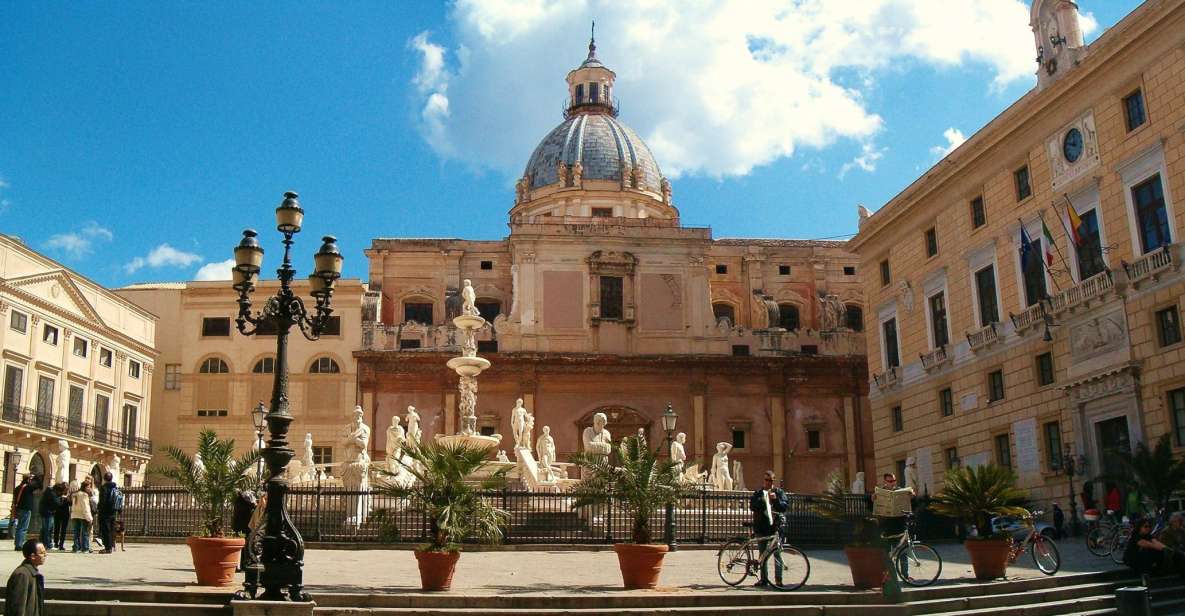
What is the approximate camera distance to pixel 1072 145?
25.4 metres

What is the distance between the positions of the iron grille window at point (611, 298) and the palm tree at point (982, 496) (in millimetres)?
32642

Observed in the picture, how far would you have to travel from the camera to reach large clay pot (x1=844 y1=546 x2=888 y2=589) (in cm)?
1276

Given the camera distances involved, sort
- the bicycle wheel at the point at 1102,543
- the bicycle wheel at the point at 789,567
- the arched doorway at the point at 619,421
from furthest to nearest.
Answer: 1. the arched doorway at the point at 619,421
2. the bicycle wheel at the point at 1102,543
3. the bicycle wheel at the point at 789,567

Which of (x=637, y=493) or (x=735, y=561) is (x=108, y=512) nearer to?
(x=637, y=493)

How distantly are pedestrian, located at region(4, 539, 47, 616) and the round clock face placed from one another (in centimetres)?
2329

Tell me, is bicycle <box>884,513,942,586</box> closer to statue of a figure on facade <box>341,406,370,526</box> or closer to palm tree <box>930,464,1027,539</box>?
palm tree <box>930,464,1027,539</box>

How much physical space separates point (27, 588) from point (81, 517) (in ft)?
32.9

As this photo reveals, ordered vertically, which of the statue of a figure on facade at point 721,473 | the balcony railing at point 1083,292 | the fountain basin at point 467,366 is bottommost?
the statue of a figure on facade at point 721,473

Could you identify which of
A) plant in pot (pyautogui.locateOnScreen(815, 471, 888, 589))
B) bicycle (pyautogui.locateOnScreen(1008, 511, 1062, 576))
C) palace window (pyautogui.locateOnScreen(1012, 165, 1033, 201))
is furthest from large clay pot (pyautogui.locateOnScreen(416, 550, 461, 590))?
palace window (pyautogui.locateOnScreen(1012, 165, 1033, 201))

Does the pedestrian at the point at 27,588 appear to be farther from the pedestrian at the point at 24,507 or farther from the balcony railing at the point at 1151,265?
the balcony railing at the point at 1151,265

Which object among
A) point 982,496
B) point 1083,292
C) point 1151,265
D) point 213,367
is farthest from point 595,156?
point 982,496

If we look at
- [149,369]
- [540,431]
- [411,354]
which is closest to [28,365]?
[149,369]

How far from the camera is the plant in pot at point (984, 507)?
1359cm

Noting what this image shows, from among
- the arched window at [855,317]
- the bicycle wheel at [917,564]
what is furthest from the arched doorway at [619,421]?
the bicycle wheel at [917,564]
